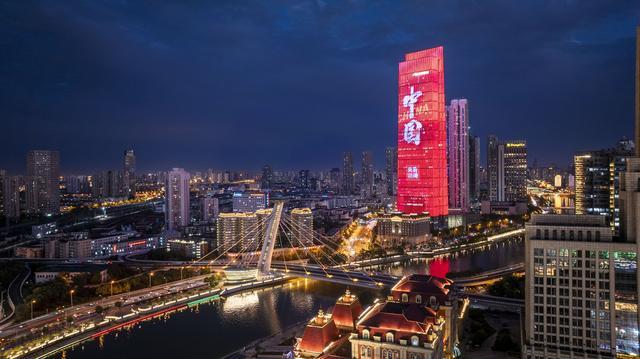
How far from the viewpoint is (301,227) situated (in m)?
35.8

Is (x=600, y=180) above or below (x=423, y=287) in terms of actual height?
above

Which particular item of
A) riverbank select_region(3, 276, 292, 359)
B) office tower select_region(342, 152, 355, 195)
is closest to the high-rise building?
office tower select_region(342, 152, 355, 195)

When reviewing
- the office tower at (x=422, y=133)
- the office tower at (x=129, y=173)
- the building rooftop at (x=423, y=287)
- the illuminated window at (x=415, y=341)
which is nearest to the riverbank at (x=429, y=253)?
the office tower at (x=422, y=133)

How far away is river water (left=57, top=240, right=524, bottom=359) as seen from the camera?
15344mm

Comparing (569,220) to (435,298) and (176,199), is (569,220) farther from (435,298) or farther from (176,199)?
(176,199)

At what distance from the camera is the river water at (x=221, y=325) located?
15.3m

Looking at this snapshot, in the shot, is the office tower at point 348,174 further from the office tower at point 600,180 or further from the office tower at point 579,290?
the office tower at point 579,290

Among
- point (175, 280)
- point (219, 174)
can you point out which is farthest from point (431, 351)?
point (219, 174)

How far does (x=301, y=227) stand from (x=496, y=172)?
111ft

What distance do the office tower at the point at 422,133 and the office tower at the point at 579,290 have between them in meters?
24.0

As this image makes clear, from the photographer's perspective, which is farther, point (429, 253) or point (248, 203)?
point (248, 203)

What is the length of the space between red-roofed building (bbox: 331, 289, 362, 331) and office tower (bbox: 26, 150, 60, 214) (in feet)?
164

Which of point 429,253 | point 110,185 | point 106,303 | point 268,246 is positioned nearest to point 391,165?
point 110,185

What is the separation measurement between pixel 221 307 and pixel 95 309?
488 cm
